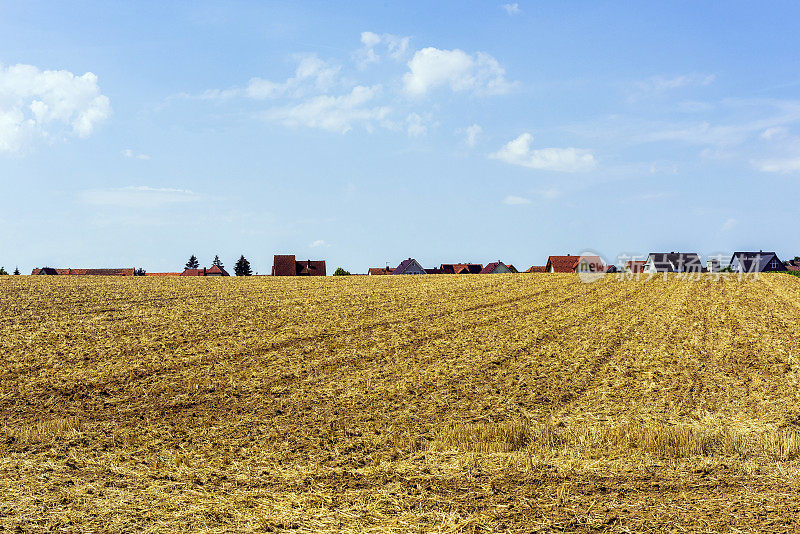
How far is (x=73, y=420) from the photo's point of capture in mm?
12742

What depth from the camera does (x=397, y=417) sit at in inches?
501

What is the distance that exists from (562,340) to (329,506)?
14243 millimetres

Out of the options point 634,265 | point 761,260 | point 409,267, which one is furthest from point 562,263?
point 761,260

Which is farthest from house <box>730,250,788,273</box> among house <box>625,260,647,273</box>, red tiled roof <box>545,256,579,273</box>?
red tiled roof <box>545,256,579,273</box>

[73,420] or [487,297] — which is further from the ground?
[487,297]

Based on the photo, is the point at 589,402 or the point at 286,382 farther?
the point at 286,382

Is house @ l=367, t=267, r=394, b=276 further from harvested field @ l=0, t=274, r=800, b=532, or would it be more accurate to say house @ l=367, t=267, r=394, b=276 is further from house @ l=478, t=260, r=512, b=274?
harvested field @ l=0, t=274, r=800, b=532

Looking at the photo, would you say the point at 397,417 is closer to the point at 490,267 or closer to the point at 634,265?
the point at 634,265

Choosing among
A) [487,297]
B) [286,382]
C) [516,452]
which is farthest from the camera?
[487,297]

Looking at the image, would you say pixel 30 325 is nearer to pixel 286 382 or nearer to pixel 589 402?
pixel 286 382

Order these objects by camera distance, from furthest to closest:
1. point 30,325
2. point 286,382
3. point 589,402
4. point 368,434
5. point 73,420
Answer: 1. point 30,325
2. point 286,382
3. point 589,402
4. point 73,420
5. point 368,434

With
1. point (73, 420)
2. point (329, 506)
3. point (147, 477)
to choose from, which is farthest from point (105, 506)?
point (73, 420)

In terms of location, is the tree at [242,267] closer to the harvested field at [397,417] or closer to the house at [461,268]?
the house at [461,268]

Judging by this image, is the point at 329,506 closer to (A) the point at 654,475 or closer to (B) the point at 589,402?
(A) the point at 654,475
